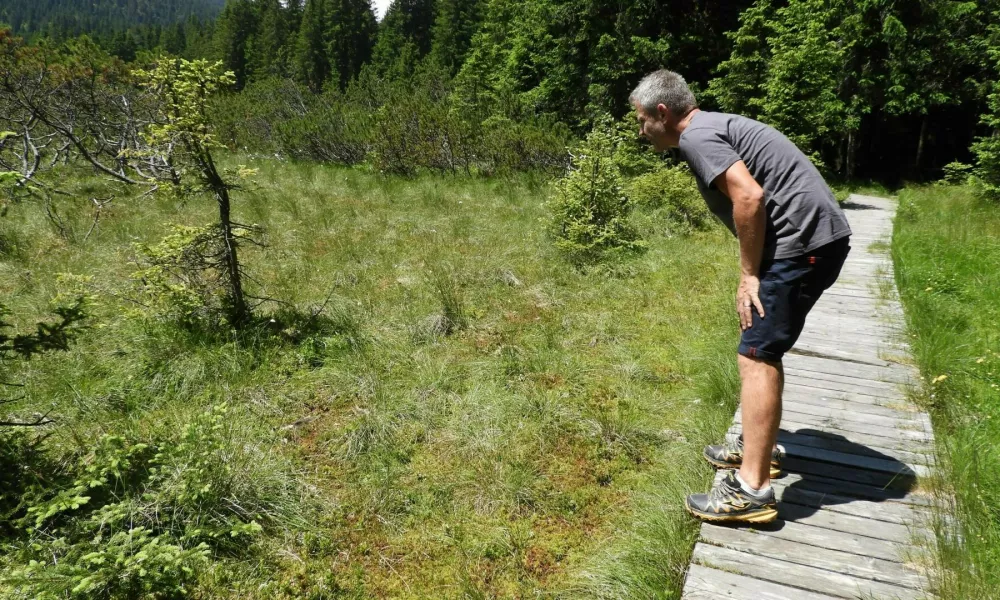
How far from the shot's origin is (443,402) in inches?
159

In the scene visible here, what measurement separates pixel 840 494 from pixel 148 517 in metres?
3.38

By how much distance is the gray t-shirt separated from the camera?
219cm

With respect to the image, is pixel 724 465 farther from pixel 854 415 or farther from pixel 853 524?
pixel 854 415

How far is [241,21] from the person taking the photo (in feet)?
213

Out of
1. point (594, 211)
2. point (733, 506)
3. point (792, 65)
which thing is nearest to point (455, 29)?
point (792, 65)

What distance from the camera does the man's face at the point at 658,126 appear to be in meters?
2.36

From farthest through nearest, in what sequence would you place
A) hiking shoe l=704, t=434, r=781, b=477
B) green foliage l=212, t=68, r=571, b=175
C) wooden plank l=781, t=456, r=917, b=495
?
1. green foliage l=212, t=68, r=571, b=175
2. hiking shoe l=704, t=434, r=781, b=477
3. wooden plank l=781, t=456, r=917, b=495

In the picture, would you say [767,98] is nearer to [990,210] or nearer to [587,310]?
[990,210]

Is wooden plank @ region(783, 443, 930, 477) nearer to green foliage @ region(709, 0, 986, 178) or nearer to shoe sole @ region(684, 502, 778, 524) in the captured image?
shoe sole @ region(684, 502, 778, 524)

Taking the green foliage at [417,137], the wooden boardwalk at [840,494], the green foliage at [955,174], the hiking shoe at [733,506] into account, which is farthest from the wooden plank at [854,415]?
the green foliage at [955,174]

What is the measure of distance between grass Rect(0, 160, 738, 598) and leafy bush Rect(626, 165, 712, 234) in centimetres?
158

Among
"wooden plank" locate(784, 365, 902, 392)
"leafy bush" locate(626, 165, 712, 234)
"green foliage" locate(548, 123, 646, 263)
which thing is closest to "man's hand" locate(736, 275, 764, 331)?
"wooden plank" locate(784, 365, 902, 392)

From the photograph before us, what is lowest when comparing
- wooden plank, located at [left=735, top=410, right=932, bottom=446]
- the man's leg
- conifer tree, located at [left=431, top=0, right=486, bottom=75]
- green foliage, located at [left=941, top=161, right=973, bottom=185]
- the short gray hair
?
wooden plank, located at [left=735, top=410, right=932, bottom=446]

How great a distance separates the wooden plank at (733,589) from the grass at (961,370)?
49 centimetres
